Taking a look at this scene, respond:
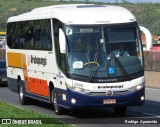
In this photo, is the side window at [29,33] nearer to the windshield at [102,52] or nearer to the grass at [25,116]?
the grass at [25,116]

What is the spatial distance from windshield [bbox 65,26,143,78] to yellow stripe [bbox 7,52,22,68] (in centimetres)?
588

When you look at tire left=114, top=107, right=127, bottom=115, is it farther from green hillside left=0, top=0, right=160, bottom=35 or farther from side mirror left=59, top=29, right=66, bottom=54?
green hillside left=0, top=0, right=160, bottom=35

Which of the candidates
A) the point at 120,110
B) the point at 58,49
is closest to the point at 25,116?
the point at 58,49

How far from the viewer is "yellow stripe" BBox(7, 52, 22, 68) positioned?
75.9 feet

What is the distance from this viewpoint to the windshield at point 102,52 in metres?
17.2

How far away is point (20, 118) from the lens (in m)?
16.0

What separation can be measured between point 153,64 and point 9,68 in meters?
9.68

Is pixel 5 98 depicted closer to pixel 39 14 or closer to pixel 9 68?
pixel 9 68

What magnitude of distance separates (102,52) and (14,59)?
24.6 feet

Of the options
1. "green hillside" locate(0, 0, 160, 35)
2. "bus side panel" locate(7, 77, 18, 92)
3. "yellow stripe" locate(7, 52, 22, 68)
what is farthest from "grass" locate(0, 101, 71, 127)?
"green hillside" locate(0, 0, 160, 35)

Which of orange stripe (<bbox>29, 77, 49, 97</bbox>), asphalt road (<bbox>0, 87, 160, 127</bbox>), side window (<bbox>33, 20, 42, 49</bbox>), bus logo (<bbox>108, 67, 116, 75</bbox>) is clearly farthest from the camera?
side window (<bbox>33, 20, 42, 49</bbox>)

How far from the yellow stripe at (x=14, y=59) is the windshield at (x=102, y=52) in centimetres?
588

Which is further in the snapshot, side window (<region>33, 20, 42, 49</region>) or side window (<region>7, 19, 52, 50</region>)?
side window (<region>33, 20, 42, 49</region>)

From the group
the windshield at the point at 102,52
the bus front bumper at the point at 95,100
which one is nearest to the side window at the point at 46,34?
the windshield at the point at 102,52
